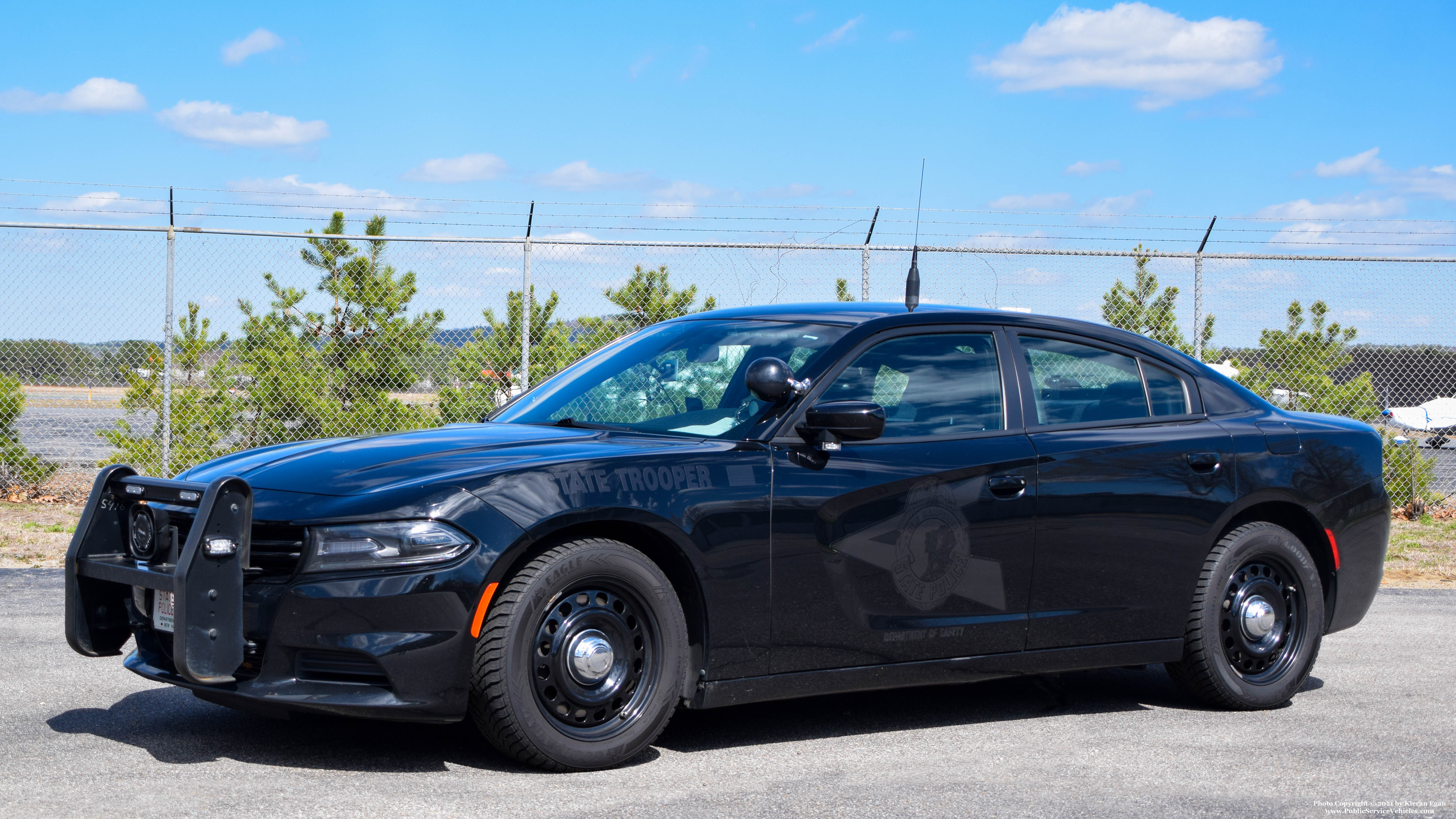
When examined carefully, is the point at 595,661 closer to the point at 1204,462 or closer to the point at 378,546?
the point at 378,546

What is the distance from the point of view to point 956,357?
5223mm

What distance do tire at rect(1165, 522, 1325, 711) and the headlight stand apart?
3139 mm

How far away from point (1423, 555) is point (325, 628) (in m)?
9.94

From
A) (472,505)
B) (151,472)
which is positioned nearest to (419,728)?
(472,505)

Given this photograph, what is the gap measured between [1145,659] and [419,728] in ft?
9.28

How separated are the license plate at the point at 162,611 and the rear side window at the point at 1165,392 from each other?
150 inches

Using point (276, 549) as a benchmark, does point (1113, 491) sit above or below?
above

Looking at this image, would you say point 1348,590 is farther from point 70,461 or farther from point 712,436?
point 70,461

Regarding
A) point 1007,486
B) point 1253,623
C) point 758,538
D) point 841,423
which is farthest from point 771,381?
point 1253,623

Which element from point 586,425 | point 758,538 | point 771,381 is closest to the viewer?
point 758,538

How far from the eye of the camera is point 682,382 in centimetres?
507

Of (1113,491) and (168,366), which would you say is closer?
(1113,491)

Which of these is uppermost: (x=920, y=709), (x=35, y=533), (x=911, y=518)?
(x=911, y=518)

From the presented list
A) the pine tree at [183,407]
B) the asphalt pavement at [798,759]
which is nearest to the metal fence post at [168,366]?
the pine tree at [183,407]
